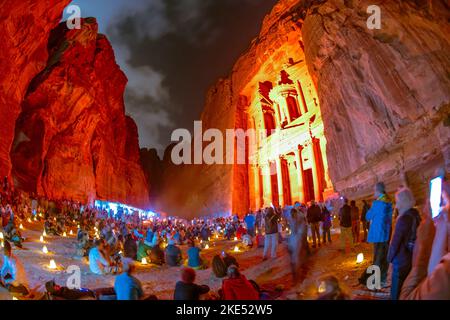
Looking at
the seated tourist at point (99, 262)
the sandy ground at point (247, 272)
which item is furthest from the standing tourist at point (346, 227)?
the seated tourist at point (99, 262)

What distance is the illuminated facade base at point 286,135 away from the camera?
103 feet

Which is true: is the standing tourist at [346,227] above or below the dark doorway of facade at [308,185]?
below

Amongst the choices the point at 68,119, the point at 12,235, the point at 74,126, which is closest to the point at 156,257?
the point at 12,235

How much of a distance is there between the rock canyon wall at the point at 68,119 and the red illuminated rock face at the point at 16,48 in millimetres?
114

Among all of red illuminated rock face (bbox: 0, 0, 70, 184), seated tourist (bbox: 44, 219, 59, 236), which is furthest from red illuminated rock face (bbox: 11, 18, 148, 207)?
seated tourist (bbox: 44, 219, 59, 236)

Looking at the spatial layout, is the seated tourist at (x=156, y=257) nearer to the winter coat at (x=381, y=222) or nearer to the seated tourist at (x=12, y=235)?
the seated tourist at (x=12, y=235)

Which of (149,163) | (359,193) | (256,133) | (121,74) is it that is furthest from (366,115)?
(149,163)

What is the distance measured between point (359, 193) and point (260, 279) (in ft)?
37.8

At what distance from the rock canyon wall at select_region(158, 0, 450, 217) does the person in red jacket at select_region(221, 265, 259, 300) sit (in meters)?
10.0

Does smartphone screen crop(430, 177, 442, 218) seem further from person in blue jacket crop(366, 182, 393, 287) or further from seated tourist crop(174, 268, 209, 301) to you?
seated tourist crop(174, 268, 209, 301)

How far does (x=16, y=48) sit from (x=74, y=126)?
13.9 m

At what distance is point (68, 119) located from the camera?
36562mm

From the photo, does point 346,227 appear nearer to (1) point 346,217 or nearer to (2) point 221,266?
(1) point 346,217

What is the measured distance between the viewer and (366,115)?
18188 mm
